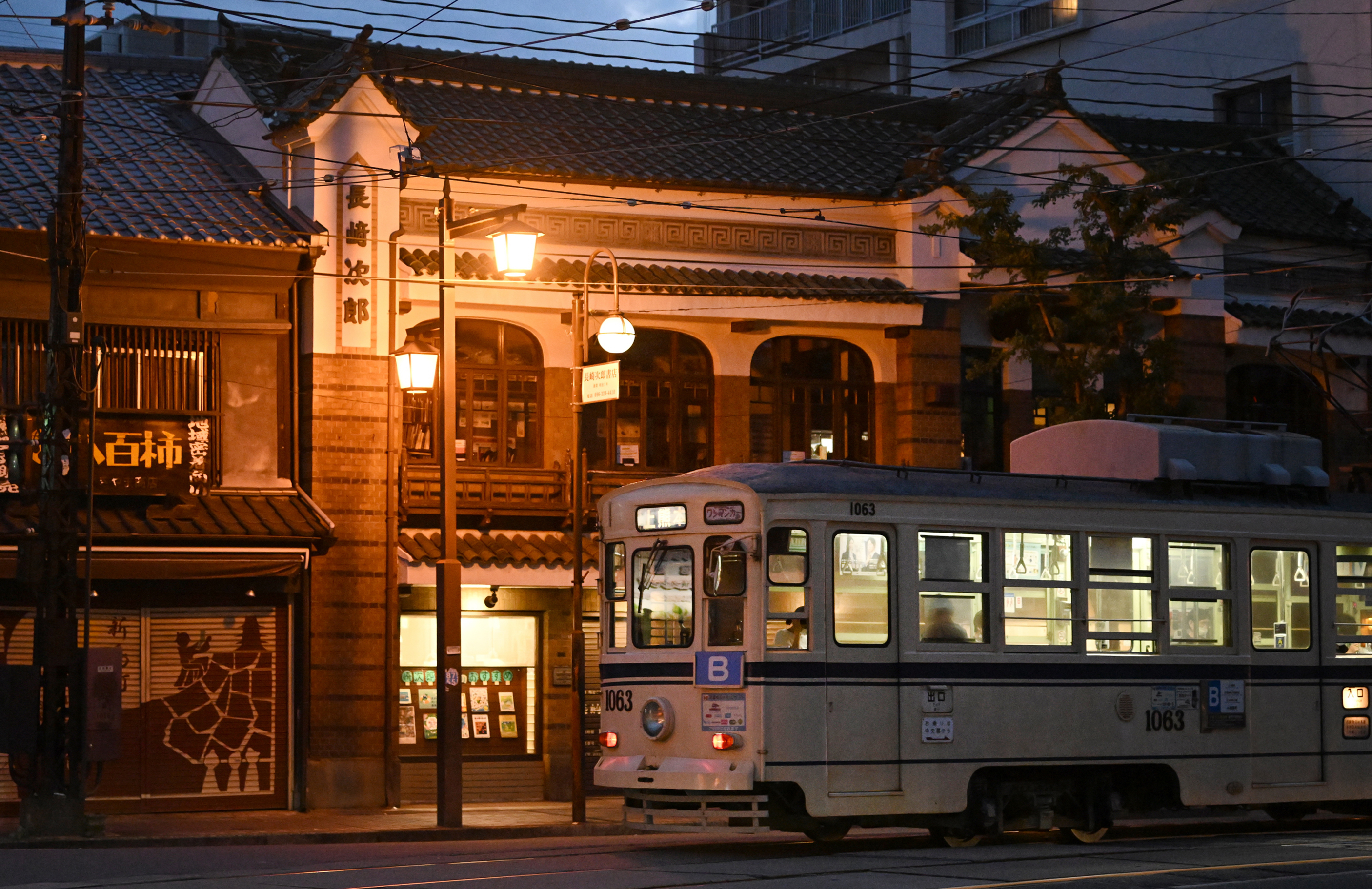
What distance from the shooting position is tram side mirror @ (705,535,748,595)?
1476 cm

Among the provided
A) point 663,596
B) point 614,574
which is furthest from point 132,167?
point 663,596

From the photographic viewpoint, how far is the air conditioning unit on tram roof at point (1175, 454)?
56.0ft

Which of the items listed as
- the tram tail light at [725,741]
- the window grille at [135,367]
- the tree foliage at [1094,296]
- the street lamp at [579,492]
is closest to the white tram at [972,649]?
the tram tail light at [725,741]

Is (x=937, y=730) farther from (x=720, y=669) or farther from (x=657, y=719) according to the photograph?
(x=657, y=719)

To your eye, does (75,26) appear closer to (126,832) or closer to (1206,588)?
(126,832)

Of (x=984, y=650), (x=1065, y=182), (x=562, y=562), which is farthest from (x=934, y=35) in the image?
(x=984, y=650)

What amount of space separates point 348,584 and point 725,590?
27.5 feet

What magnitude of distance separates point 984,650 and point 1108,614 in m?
1.31

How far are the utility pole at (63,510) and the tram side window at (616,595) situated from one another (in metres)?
5.30

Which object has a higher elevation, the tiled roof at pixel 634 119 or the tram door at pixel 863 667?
the tiled roof at pixel 634 119

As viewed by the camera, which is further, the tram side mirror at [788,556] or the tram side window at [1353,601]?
the tram side window at [1353,601]

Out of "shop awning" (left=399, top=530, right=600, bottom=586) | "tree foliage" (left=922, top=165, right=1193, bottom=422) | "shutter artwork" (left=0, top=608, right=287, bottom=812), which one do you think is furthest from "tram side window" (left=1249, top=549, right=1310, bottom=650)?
"shutter artwork" (left=0, top=608, right=287, bottom=812)

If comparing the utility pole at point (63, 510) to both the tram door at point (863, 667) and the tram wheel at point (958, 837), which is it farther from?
the tram wheel at point (958, 837)

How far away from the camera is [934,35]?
143 feet
